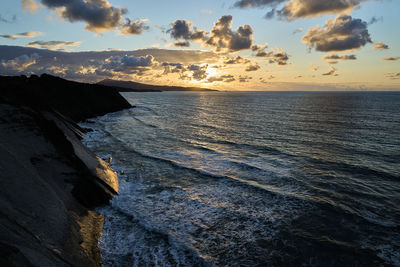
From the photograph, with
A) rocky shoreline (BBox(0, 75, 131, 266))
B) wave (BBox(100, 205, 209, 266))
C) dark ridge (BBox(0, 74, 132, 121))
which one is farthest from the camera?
dark ridge (BBox(0, 74, 132, 121))

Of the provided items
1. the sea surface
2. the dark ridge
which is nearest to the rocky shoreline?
the sea surface

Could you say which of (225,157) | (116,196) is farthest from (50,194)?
(225,157)

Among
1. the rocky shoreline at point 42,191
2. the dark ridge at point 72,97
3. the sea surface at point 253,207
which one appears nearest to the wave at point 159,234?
the sea surface at point 253,207

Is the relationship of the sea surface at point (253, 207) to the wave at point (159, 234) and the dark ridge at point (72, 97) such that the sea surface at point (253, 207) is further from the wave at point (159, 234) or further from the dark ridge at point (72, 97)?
the dark ridge at point (72, 97)

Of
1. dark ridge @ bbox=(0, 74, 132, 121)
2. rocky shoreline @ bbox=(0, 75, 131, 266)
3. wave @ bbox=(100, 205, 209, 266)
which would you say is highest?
dark ridge @ bbox=(0, 74, 132, 121)

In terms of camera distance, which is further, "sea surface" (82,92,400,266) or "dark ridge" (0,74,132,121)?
"dark ridge" (0,74,132,121)

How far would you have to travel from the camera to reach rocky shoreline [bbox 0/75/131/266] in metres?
5.46

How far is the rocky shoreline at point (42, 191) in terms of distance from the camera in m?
5.46

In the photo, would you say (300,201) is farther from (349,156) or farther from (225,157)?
(349,156)

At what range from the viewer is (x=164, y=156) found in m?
18.7

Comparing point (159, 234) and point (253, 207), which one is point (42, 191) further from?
point (253, 207)

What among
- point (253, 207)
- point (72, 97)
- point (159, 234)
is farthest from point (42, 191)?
point (72, 97)

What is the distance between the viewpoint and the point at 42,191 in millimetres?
7750

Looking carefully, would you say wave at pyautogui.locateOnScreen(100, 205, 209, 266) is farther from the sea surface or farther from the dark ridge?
the dark ridge
